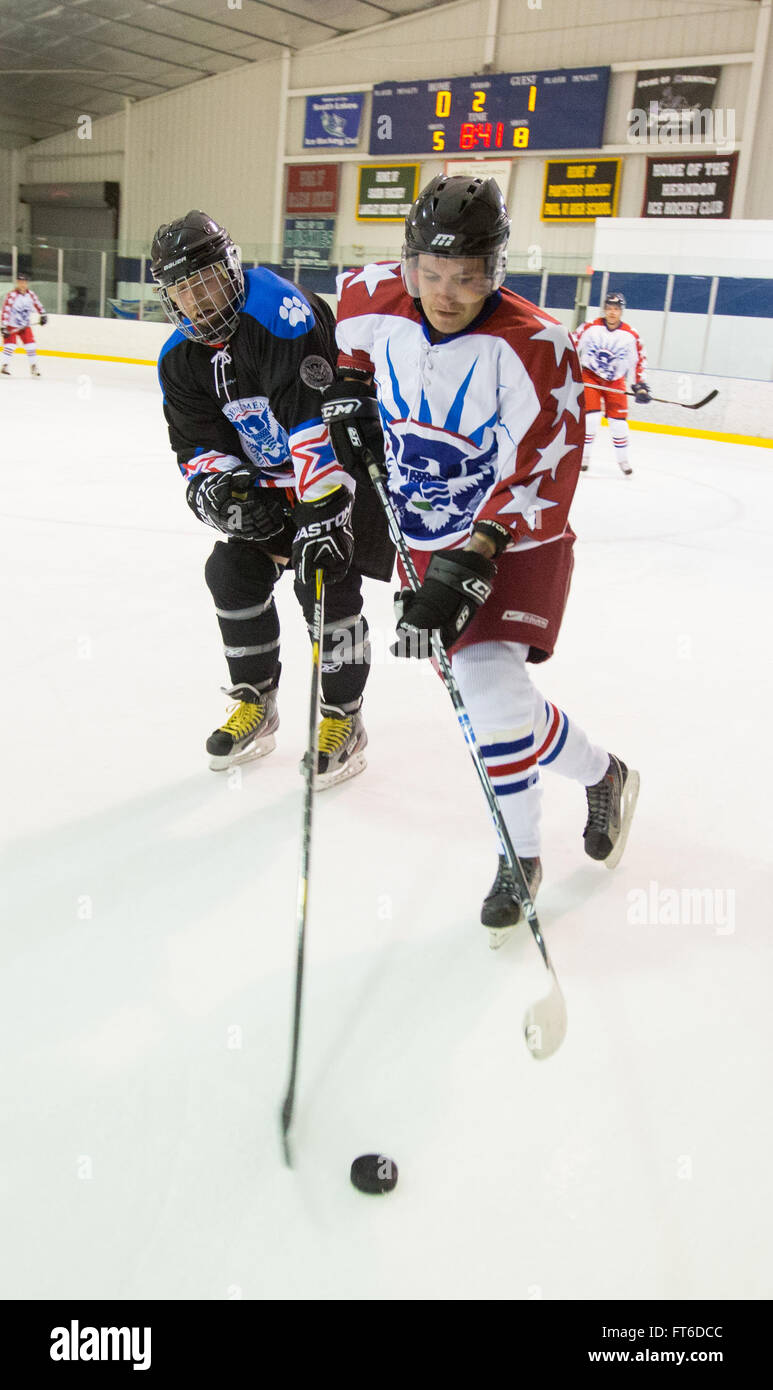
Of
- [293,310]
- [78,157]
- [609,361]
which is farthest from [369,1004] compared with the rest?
[78,157]

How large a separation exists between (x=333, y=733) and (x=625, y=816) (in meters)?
0.63

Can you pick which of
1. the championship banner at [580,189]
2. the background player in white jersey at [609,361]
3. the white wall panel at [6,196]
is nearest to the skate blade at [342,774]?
the background player in white jersey at [609,361]

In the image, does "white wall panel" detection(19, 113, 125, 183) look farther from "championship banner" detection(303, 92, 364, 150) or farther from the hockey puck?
the hockey puck

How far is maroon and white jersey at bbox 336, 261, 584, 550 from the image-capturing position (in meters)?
1.39

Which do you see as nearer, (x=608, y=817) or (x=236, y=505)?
(x=608, y=817)

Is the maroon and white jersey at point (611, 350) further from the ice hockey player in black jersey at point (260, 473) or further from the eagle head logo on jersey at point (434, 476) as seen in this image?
the eagle head logo on jersey at point (434, 476)

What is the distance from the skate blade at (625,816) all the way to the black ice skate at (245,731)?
0.78m

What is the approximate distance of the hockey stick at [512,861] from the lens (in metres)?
1.20

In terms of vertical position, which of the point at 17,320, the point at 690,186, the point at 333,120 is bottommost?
the point at 17,320

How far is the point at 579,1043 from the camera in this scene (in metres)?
1.32

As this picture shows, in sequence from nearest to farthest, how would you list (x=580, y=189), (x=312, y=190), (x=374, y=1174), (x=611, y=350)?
(x=374, y=1174), (x=611, y=350), (x=580, y=189), (x=312, y=190)

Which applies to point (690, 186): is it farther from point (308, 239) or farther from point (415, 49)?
point (308, 239)

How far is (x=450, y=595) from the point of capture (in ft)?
4.38

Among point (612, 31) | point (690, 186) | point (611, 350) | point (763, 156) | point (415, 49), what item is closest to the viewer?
point (611, 350)
